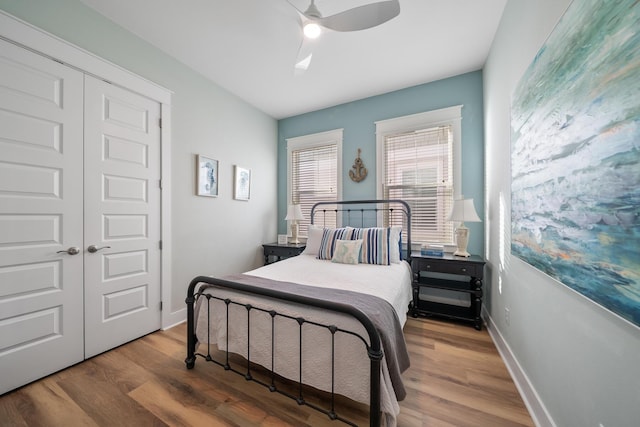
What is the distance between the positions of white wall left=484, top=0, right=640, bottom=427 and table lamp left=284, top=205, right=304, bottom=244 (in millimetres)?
2448

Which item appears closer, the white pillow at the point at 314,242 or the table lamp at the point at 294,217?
the white pillow at the point at 314,242

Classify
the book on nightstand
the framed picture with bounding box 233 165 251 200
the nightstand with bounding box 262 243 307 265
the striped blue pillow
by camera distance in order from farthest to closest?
the nightstand with bounding box 262 243 307 265 → the framed picture with bounding box 233 165 251 200 → the book on nightstand → the striped blue pillow

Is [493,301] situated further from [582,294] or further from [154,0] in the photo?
→ [154,0]

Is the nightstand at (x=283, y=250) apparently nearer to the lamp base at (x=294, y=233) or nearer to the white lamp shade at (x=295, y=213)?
the lamp base at (x=294, y=233)

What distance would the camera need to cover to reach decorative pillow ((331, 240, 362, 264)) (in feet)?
8.88

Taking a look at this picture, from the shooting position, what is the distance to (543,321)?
1.38m

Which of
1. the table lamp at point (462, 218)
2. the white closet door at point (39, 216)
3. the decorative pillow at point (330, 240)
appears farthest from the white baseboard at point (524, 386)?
the white closet door at point (39, 216)

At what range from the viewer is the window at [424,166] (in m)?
3.07

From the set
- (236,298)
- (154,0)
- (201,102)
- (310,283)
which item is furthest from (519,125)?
(201,102)

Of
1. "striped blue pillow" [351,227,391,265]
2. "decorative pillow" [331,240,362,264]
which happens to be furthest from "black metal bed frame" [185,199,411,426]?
"striped blue pillow" [351,227,391,265]

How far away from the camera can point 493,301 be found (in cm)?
242

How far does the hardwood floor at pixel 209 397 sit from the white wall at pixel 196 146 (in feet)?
2.84

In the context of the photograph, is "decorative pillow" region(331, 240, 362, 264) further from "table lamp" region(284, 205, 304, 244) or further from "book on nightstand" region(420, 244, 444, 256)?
"table lamp" region(284, 205, 304, 244)

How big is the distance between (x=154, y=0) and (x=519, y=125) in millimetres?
2968
